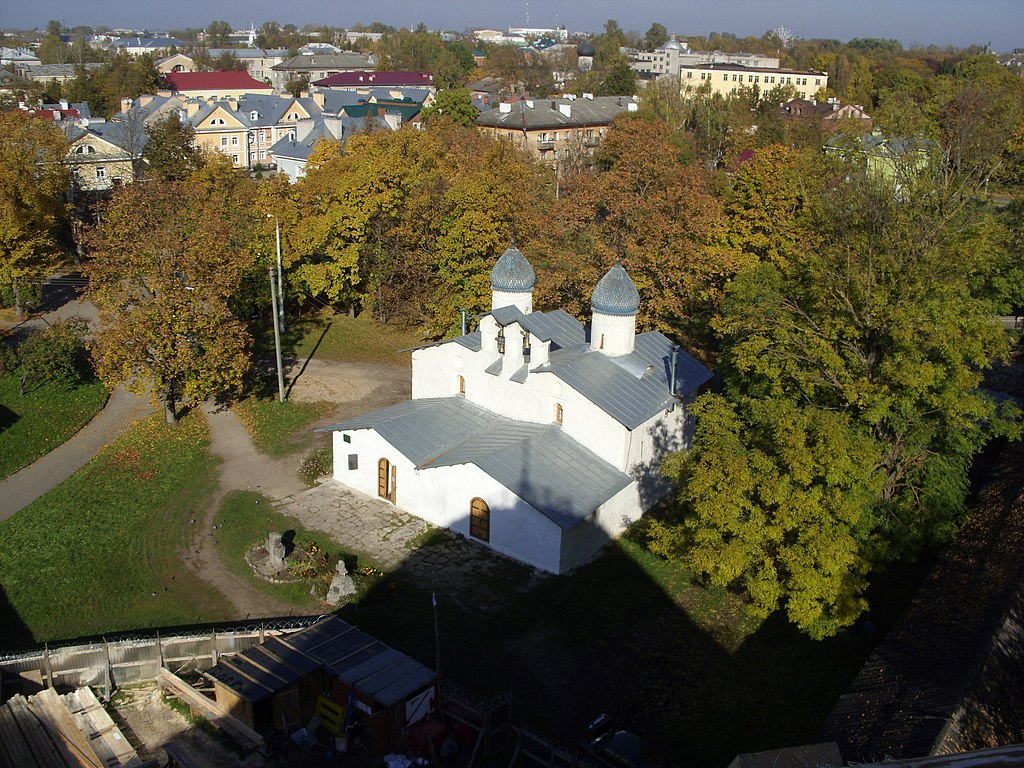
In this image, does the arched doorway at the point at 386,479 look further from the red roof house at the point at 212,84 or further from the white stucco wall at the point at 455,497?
the red roof house at the point at 212,84

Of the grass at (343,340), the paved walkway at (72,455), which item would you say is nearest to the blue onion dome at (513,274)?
the grass at (343,340)

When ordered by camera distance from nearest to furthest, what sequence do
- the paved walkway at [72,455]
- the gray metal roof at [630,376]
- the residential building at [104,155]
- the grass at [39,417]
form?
the gray metal roof at [630,376], the paved walkway at [72,455], the grass at [39,417], the residential building at [104,155]

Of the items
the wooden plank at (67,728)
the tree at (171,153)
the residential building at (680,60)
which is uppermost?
the residential building at (680,60)

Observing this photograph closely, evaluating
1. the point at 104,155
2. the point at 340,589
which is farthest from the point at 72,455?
the point at 104,155

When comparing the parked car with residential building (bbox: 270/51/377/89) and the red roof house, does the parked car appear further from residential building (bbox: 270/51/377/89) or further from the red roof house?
residential building (bbox: 270/51/377/89)

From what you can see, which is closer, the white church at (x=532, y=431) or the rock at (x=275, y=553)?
the rock at (x=275, y=553)

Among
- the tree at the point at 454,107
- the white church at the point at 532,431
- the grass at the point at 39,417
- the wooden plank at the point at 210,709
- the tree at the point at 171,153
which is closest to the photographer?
the wooden plank at the point at 210,709
